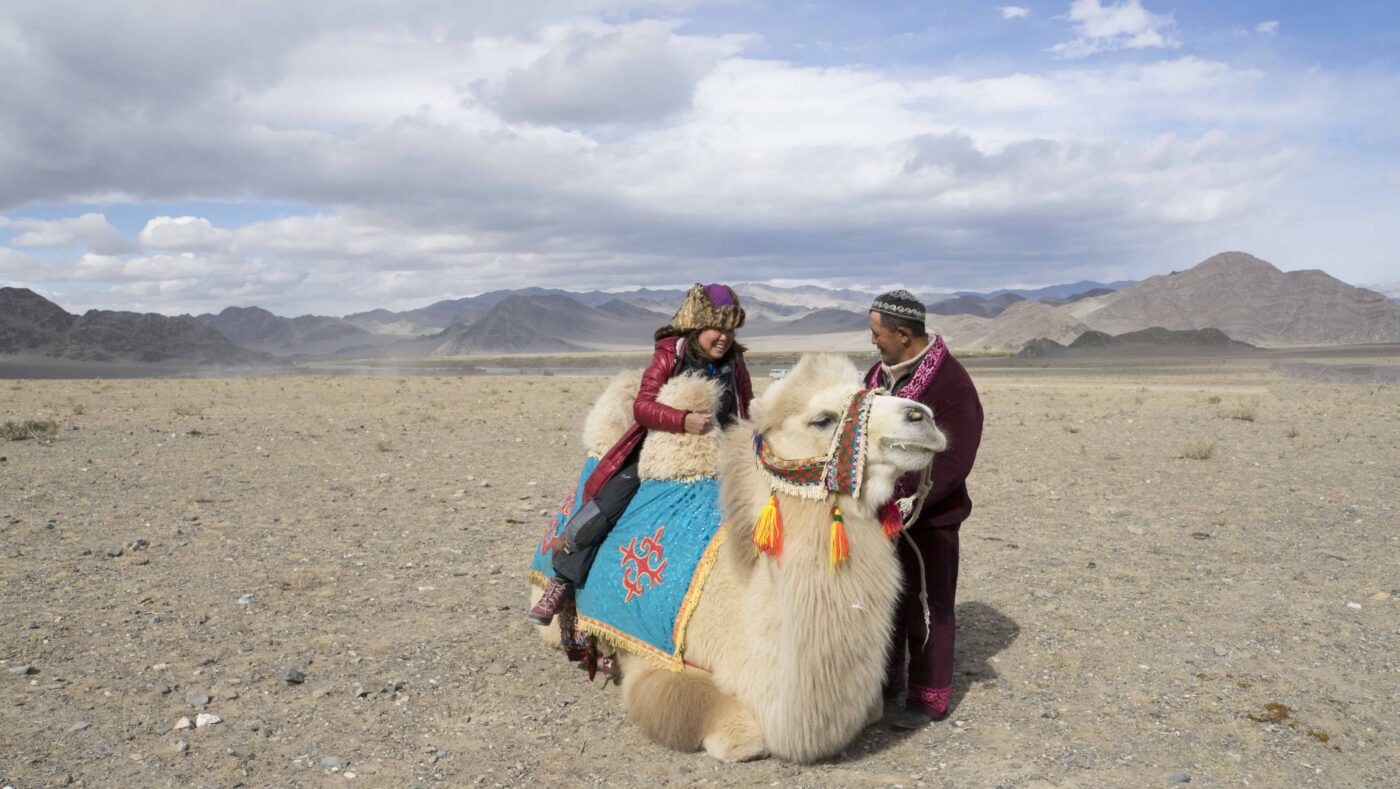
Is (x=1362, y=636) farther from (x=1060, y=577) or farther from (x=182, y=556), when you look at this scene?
(x=182, y=556)

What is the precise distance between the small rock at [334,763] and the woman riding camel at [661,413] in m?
1.18

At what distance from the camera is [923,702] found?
452cm

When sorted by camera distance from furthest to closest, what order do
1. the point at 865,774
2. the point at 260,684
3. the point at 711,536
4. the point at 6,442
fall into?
the point at 6,442 < the point at 260,684 < the point at 711,536 < the point at 865,774

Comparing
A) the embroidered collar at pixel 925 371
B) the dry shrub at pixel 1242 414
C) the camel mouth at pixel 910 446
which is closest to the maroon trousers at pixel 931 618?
the embroidered collar at pixel 925 371

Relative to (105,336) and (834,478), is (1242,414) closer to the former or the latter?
(834,478)

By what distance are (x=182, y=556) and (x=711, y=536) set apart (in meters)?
4.74

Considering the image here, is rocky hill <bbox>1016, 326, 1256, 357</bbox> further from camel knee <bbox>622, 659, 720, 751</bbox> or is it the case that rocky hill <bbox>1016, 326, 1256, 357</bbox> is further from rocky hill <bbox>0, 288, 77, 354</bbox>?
rocky hill <bbox>0, 288, 77, 354</bbox>

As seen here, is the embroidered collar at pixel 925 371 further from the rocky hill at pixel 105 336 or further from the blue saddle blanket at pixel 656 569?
the rocky hill at pixel 105 336

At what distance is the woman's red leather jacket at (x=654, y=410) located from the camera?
4.43 meters

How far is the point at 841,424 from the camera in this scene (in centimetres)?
374

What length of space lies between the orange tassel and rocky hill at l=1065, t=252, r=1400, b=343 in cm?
11261

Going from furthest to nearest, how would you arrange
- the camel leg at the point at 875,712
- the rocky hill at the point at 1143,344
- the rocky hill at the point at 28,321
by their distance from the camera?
the rocky hill at the point at 28,321
the rocky hill at the point at 1143,344
the camel leg at the point at 875,712

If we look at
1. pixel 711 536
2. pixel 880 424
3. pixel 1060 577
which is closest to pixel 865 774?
pixel 711 536

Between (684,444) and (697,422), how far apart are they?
8.5 inches
